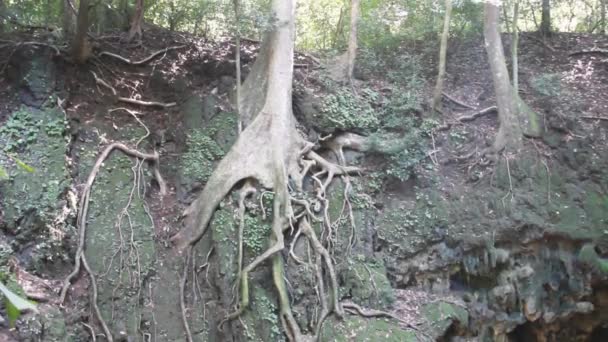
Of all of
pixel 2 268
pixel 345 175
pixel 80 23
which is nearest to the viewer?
pixel 2 268

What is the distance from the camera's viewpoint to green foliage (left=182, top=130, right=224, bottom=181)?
844 centimetres

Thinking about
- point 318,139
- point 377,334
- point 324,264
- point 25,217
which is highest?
point 318,139

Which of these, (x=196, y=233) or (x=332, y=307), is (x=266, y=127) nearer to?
(x=196, y=233)

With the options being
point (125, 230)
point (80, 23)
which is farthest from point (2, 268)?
point (80, 23)

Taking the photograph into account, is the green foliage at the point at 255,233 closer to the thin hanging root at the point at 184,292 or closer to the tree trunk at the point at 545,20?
the thin hanging root at the point at 184,292

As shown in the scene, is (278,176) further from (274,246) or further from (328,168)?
(328,168)

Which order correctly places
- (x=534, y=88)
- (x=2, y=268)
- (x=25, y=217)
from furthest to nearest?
(x=534, y=88), (x=25, y=217), (x=2, y=268)

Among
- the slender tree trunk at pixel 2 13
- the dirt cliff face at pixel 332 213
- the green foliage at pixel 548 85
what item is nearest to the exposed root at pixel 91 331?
the dirt cliff face at pixel 332 213

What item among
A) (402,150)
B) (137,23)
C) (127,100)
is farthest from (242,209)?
(137,23)

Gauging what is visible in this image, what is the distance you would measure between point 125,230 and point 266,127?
8.13ft

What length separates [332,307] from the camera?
23.6 feet

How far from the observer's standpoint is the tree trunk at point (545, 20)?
493 inches

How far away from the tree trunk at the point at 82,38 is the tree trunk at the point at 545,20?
9.87 m

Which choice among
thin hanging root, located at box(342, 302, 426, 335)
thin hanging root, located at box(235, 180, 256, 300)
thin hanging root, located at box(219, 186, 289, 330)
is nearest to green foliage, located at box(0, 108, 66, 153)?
thin hanging root, located at box(235, 180, 256, 300)
